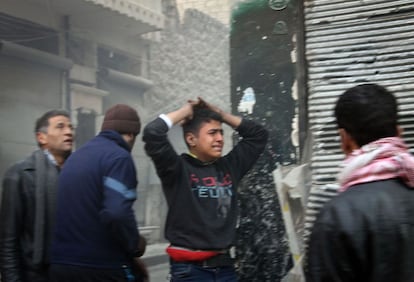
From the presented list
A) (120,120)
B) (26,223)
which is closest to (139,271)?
(26,223)

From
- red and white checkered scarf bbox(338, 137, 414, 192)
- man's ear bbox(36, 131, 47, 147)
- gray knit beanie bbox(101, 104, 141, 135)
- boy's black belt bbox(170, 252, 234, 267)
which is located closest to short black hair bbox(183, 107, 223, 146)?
gray knit beanie bbox(101, 104, 141, 135)

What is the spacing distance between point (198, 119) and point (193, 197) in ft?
1.56

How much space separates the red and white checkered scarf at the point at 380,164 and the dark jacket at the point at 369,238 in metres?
0.05

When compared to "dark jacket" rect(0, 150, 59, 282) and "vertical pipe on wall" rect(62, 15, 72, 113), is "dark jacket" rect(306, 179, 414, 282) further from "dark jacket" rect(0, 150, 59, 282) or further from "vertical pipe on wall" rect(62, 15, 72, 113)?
"vertical pipe on wall" rect(62, 15, 72, 113)

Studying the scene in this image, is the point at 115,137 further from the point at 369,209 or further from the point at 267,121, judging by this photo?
the point at 369,209

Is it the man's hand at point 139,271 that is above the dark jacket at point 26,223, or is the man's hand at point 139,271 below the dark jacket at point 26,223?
below

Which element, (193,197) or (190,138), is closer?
(193,197)

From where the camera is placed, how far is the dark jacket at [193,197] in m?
3.05

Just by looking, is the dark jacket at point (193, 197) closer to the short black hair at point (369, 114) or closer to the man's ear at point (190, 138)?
the man's ear at point (190, 138)

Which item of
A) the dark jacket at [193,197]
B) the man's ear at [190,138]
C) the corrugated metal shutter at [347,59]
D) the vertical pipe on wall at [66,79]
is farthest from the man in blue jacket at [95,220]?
the vertical pipe on wall at [66,79]

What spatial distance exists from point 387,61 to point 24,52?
9.39 feet

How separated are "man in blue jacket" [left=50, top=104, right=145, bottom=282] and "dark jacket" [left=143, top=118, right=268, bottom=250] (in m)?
0.27

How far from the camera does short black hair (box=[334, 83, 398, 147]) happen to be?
5.76 ft

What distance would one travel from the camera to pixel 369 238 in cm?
164
